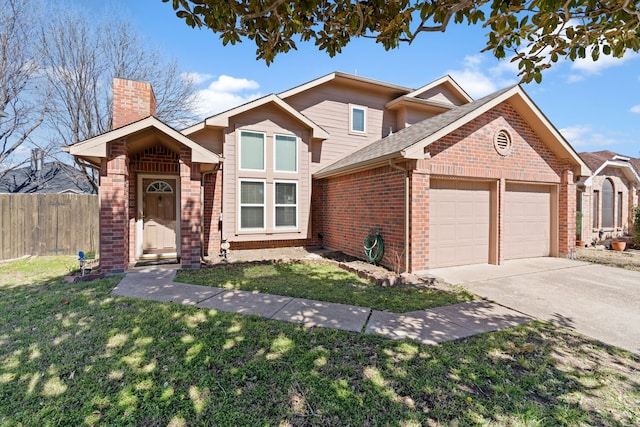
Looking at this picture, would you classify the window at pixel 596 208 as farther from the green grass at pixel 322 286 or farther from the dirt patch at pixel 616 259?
the green grass at pixel 322 286

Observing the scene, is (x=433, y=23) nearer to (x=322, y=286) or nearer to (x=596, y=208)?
(x=322, y=286)

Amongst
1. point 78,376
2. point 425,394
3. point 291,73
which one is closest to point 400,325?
point 425,394

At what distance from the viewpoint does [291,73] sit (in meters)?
12.0

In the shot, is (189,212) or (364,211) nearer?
(189,212)

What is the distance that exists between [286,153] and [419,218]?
19.1 ft

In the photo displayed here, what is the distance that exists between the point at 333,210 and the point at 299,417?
8713 millimetres

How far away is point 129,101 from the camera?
8.09 meters

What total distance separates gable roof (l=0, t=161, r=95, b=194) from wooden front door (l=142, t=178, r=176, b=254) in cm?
1256

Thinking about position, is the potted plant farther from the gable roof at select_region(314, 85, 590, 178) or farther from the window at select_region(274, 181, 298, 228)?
the window at select_region(274, 181, 298, 228)

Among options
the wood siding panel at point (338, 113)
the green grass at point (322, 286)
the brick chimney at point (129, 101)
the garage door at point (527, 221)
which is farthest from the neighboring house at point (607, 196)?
the brick chimney at point (129, 101)

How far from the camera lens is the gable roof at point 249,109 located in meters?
9.85

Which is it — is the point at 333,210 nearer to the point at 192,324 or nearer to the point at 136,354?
the point at 192,324

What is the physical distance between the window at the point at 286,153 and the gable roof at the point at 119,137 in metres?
3.69

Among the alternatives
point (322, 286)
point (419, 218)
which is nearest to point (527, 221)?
point (419, 218)
